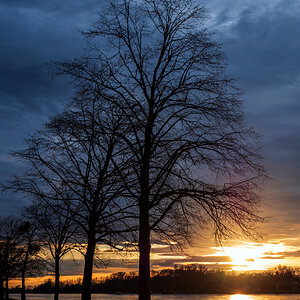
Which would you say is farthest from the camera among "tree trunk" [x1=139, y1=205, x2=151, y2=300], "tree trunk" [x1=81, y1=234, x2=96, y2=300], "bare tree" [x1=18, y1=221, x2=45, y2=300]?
"bare tree" [x1=18, y1=221, x2=45, y2=300]

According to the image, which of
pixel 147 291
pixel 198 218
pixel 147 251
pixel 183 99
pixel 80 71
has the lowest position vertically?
pixel 147 291

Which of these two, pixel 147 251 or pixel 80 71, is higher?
pixel 80 71

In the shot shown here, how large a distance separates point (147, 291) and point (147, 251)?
4.01ft

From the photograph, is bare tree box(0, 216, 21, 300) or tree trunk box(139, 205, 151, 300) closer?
tree trunk box(139, 205, 151, 300)

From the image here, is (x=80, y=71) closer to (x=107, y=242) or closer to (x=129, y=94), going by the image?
(x=129, y=94)

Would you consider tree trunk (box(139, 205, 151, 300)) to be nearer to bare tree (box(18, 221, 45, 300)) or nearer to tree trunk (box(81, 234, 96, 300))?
tree trunk (box(81, 234, 96, 300))

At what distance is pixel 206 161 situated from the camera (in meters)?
12.9

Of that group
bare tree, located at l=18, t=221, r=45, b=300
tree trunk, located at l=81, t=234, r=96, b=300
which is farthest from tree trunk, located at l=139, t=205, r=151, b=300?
bare tree, located at l=18, t=221, r=45, b=300

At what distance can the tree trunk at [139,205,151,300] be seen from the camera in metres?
12.4

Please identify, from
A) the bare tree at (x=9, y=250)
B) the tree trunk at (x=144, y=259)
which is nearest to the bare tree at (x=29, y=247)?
the bare tree at (x=9, y=250)

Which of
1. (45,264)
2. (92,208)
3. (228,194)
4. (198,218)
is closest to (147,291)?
(198,218)

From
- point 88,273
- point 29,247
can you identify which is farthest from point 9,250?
point 88,273

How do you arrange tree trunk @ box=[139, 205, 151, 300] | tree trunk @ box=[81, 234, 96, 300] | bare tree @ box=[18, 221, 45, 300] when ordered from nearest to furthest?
tree trunk @ box=[139, 205, 151, 300]
tree trunk @ box=[81, 234, 96, 300]
bare tree @ box=[18, 221, 45, 300]

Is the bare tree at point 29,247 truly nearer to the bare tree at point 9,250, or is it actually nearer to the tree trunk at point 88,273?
the bare tree at point 9,250
